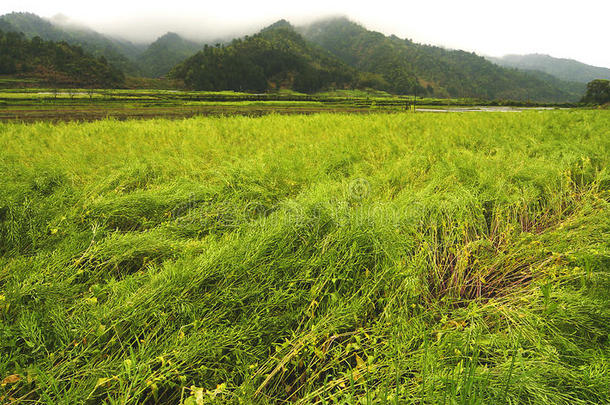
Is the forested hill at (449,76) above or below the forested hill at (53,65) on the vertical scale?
above

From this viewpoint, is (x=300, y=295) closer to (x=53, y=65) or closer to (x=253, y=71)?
(x=253, y=71)

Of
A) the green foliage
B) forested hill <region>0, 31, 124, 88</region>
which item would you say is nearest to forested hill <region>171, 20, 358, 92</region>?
forested hill <region>0, 31, 124, 88</region>

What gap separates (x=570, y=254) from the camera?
197 centimetres

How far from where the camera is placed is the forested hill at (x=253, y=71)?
217 ft

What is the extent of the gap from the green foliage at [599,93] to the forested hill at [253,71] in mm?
61571

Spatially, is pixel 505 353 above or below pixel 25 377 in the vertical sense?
above

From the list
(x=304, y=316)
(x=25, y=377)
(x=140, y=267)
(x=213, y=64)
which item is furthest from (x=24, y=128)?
A: (x=213, y=64)

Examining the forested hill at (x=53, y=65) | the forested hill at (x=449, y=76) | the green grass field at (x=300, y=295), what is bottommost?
the green grass field at (x=300, y=295)

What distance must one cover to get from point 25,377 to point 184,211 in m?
2.00

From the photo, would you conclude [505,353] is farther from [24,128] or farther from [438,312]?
[24,128]

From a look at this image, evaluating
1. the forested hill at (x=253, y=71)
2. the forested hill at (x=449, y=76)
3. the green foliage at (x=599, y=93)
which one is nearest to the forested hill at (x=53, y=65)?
the forested hill at (x=253, y=71)

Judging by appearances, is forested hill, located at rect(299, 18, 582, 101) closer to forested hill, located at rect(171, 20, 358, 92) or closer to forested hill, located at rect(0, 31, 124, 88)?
forested hill, located at rect(171, 20, 358, 92)

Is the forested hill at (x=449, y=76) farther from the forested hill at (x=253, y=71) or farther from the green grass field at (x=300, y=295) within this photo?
the green grass field at (x=300, y=295)

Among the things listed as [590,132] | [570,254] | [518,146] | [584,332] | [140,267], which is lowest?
[140,267]
